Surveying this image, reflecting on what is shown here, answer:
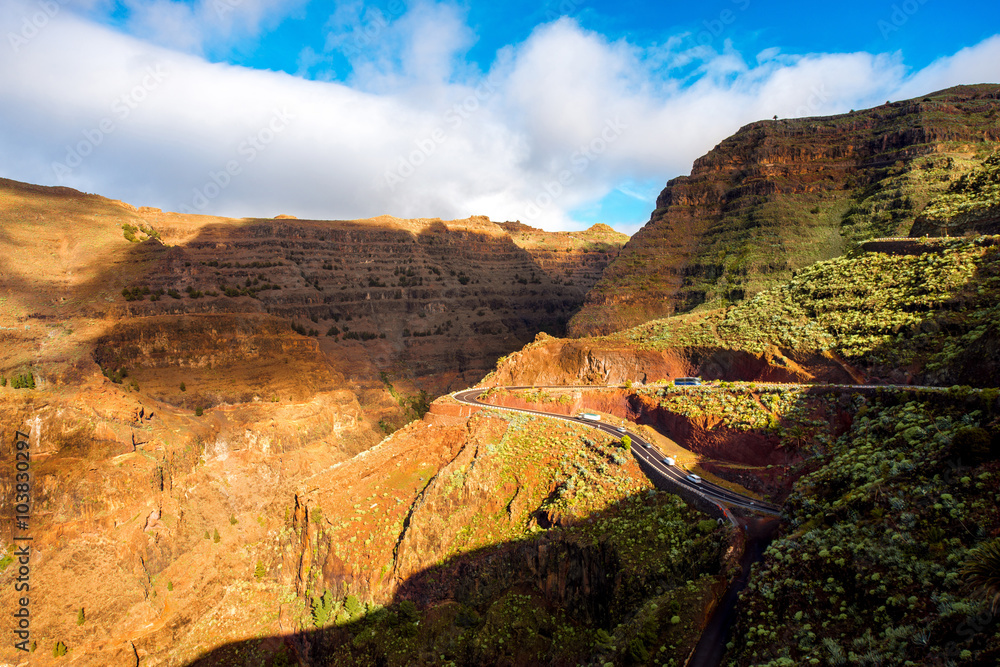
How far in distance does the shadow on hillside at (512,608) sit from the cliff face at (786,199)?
149 ft

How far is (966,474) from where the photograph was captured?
1356cm

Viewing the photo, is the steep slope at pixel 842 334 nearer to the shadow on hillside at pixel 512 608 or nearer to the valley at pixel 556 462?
the valley at pixel 556 462

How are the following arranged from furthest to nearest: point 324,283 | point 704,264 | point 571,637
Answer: point 324,283 < point 704,264 < point 571,637

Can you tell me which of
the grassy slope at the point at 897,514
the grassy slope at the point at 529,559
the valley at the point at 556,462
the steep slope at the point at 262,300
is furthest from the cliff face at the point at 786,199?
the grassy slope at the point at 529,559

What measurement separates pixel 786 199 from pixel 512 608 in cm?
6853

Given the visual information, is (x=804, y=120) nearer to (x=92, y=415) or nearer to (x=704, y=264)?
(x=704, y=264)

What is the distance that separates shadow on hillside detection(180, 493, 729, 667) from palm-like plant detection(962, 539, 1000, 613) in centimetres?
801

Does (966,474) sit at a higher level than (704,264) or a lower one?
lower

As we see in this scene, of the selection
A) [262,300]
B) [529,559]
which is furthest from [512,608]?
[262,300]

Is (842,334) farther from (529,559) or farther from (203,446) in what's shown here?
(203,446)

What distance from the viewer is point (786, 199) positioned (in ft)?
219

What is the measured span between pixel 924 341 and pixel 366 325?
242ft

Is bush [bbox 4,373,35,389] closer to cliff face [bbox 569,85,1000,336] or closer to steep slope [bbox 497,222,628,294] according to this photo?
cliff face [bbox 569,85,1000,336]

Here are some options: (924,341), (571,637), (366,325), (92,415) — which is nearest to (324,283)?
(366,325)
